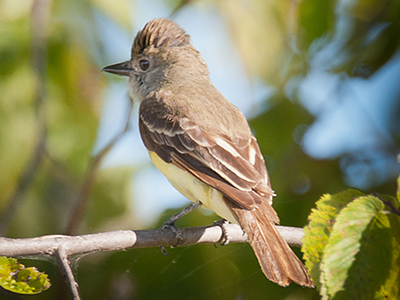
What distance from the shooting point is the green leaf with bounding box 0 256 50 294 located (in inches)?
76.9

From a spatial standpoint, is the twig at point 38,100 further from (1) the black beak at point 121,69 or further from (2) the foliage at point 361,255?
(2) the foliage at point 361,255

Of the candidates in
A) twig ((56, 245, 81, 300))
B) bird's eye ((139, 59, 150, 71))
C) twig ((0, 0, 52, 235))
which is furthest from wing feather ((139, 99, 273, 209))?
twig ((56, 245, 81, 300))

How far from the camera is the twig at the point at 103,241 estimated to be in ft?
7.69

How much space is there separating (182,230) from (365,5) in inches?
107

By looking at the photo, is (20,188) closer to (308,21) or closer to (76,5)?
(76,5)

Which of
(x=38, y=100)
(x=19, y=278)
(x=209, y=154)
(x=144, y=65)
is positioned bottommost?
(x=19, y=278)

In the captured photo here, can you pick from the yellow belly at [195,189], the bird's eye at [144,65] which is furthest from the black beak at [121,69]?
the yellow belly at [195,189]

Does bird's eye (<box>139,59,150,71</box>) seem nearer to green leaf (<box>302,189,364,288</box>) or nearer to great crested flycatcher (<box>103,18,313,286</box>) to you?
great crested flycatcher (<box>103,18,313,286</box>)

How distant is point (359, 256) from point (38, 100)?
2.89 metres

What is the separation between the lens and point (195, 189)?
3.28m

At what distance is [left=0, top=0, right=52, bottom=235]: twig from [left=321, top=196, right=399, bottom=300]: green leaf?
2.77 metres

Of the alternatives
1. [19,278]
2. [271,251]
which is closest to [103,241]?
[19,278]

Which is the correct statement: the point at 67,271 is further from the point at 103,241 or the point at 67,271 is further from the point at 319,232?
the point at 319,232

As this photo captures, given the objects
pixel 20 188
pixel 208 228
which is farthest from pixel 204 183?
pixel 20 188
